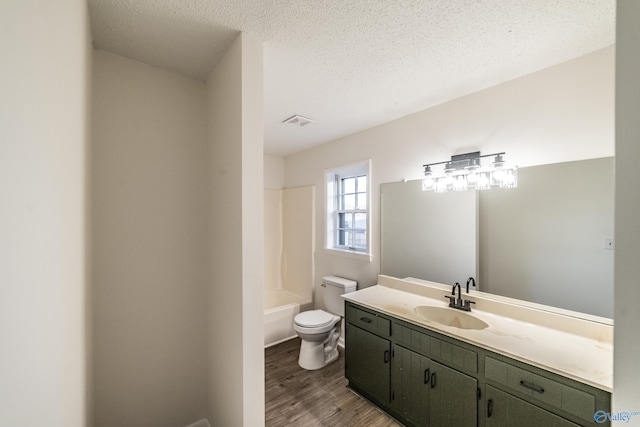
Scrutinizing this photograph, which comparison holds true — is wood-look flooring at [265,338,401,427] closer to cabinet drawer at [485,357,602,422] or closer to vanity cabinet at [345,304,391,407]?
vanity cabinet at [345,304,391,407]

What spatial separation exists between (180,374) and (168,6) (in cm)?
222

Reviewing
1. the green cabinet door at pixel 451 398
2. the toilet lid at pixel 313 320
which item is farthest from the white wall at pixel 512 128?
the green cabinet door at pixel 451 398

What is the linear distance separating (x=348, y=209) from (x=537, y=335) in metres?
2.11

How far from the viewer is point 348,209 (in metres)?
3.21

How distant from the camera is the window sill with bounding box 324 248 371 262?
9.20ft

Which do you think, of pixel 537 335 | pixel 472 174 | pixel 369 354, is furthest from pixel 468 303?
pixel 472 174

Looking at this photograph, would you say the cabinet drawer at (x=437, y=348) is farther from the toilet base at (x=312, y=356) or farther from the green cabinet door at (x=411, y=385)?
the toilet base at (x=312, y=356)

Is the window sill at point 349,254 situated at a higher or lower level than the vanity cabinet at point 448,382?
higher

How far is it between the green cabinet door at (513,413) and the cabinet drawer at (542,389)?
0.05 metres
